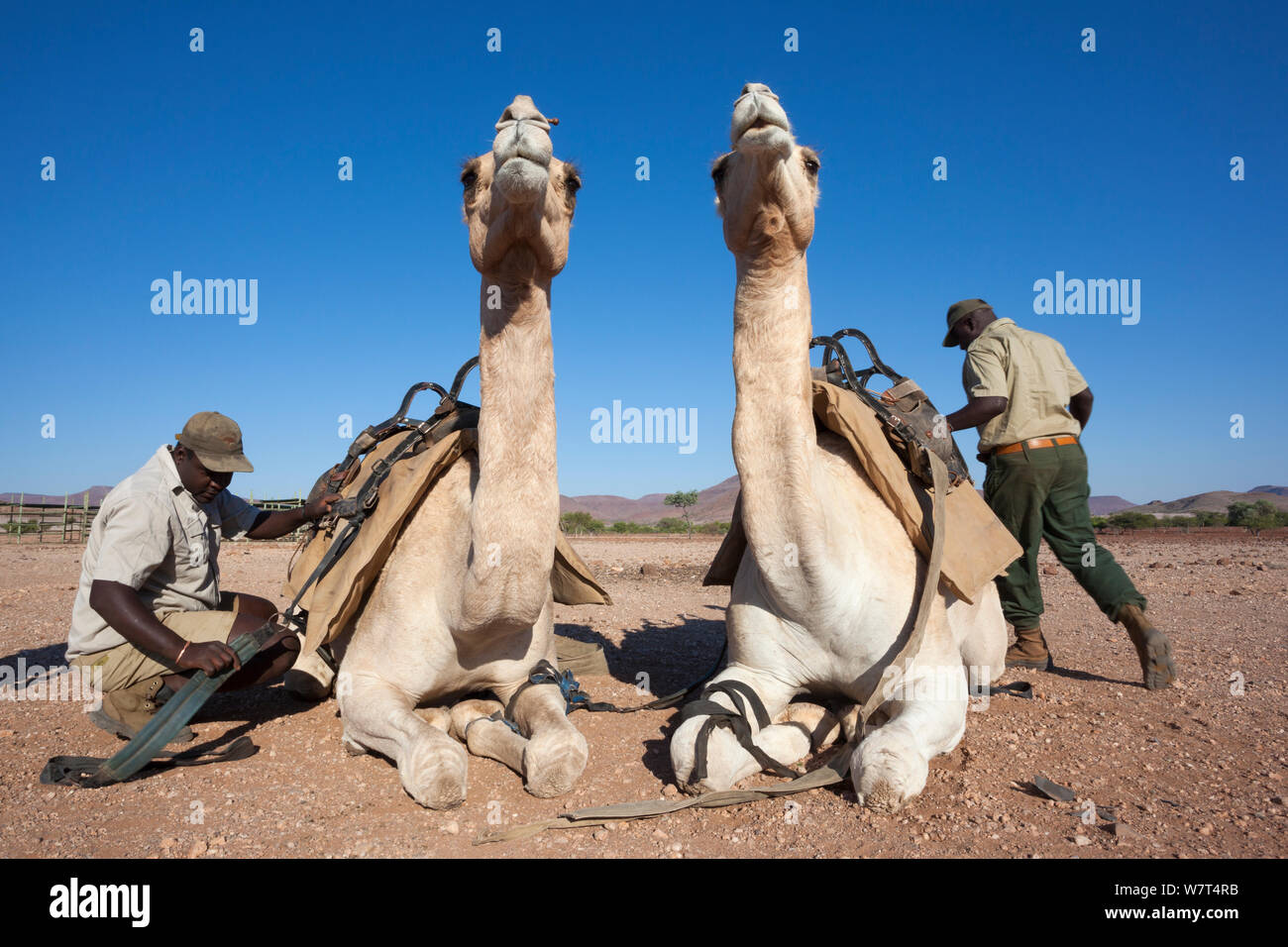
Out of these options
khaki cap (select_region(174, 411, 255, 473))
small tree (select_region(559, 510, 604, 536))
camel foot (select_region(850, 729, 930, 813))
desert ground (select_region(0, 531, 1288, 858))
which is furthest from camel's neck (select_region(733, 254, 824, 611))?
small tree (select_region(559, 510, 604, 536))

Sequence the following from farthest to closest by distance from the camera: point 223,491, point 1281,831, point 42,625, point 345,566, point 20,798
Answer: point 42,625, point 223,491, point 345,566, point 20,798, point 1281,831

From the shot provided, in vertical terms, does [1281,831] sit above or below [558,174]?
below

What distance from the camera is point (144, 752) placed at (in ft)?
11.8

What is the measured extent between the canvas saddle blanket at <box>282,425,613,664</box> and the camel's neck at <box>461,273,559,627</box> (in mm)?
689

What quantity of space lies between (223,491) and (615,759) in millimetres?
3147

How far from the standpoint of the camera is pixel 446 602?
392cm

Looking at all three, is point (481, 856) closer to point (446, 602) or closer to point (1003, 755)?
point (446, 602)

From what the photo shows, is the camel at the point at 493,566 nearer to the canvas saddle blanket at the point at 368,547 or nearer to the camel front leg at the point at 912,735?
the canvas saddle blanket at the point at 368,547

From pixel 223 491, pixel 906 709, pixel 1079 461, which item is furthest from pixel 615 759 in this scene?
Result: pixel 1079 461

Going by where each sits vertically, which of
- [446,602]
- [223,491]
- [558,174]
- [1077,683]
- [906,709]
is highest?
[558,174]

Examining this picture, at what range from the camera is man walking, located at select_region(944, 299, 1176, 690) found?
5.40m

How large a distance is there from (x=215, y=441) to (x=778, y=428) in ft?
10.8

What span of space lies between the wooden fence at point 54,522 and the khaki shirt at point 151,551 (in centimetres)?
2255

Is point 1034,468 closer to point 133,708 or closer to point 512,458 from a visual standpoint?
point 512,458
